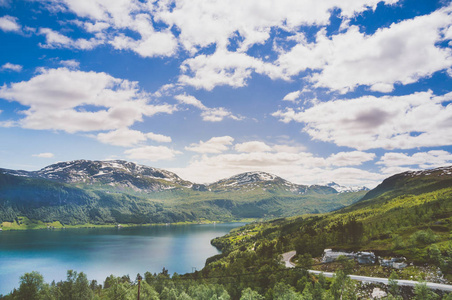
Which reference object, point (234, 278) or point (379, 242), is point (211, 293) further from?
point (379, 242)

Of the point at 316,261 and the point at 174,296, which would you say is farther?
the point at 316,261

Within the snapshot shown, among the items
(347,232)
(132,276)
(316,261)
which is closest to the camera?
(316,261)

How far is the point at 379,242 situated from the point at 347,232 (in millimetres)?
12276

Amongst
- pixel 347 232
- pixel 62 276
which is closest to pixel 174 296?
pixel 347 232

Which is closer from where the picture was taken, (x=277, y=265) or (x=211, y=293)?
(x=211, y=293)

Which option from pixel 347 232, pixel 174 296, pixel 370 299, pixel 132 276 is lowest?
pixel 132 276

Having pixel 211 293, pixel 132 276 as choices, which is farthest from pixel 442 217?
pixel 132 276

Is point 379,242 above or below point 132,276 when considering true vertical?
above

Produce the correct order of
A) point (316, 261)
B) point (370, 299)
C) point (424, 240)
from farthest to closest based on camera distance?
point (316, 261) < point (424, 240) < point (370, 299)

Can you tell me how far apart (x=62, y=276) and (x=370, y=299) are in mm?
146054

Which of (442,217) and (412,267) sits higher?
(442,217)

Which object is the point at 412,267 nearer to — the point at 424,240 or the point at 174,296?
the point at 424,240

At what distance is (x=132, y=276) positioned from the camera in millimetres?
131125

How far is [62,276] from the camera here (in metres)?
134
